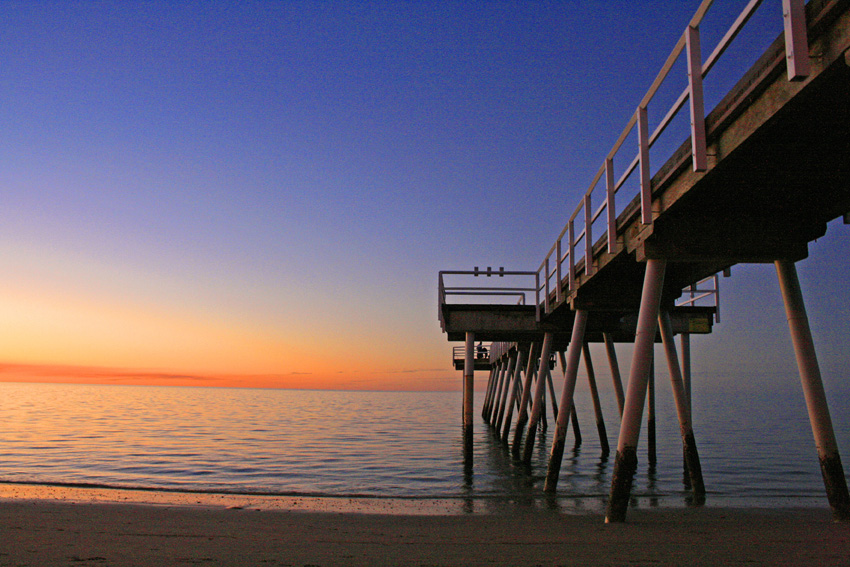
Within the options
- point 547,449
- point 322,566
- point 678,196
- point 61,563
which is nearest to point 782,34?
point 678,196

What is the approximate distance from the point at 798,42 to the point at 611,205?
5.08m

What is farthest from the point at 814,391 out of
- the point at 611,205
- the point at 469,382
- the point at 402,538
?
the point at 469,382

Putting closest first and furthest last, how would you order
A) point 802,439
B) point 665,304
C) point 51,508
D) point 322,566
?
point 322,566 < point 51,508 < point 665,304 < point 802,439

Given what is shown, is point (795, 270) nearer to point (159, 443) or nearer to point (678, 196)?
point (678, 196)

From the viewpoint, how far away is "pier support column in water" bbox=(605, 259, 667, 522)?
820 cm

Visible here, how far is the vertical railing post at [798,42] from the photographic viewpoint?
4355 millimetres

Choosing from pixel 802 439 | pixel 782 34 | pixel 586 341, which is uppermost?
pixel 782 34

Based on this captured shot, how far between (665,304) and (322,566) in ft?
29.7

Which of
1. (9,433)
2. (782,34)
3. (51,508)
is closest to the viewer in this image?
(782,34)

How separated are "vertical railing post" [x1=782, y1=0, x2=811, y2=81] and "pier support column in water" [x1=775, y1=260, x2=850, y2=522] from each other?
16.0 ft

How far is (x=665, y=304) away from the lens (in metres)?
12.6

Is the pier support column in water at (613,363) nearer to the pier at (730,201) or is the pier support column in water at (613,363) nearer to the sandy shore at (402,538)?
the pier at (730,201)

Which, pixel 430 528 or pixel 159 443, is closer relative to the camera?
pixel 430 528

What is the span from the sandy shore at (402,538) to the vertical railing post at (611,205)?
404 centimetres
